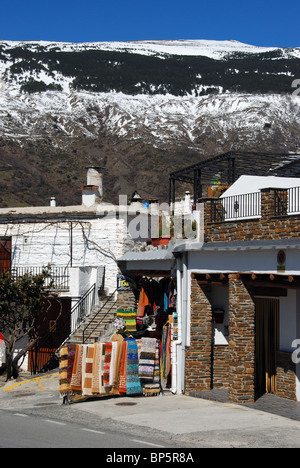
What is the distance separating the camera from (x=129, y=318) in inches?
871

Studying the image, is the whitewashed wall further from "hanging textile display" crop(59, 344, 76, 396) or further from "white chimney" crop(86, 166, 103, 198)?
"hanging textile display" crop(59, 344, 76, 396)

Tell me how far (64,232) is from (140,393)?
10.0 m

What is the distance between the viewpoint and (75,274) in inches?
953

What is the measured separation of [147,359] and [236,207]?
14.1ft

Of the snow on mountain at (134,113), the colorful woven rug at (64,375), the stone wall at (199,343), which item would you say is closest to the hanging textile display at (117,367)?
the colorful woven rug at (64,375)

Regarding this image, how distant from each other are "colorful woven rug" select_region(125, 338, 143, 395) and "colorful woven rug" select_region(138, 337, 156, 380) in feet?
0.41

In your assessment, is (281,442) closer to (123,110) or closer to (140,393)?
(140,393)

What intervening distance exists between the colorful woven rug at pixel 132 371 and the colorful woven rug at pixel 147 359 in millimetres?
125

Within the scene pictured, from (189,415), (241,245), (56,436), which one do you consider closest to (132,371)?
(189,415)

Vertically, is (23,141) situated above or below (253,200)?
above

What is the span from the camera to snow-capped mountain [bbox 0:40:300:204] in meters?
91.6

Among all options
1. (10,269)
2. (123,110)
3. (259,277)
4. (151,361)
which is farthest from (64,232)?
(123,110)

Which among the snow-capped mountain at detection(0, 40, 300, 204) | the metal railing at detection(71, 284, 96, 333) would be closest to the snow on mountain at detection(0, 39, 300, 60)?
the snow-capped mountain at detection(0, 40, 300, 204)

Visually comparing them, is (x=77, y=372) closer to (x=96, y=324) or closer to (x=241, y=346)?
(x=241, y=346)
